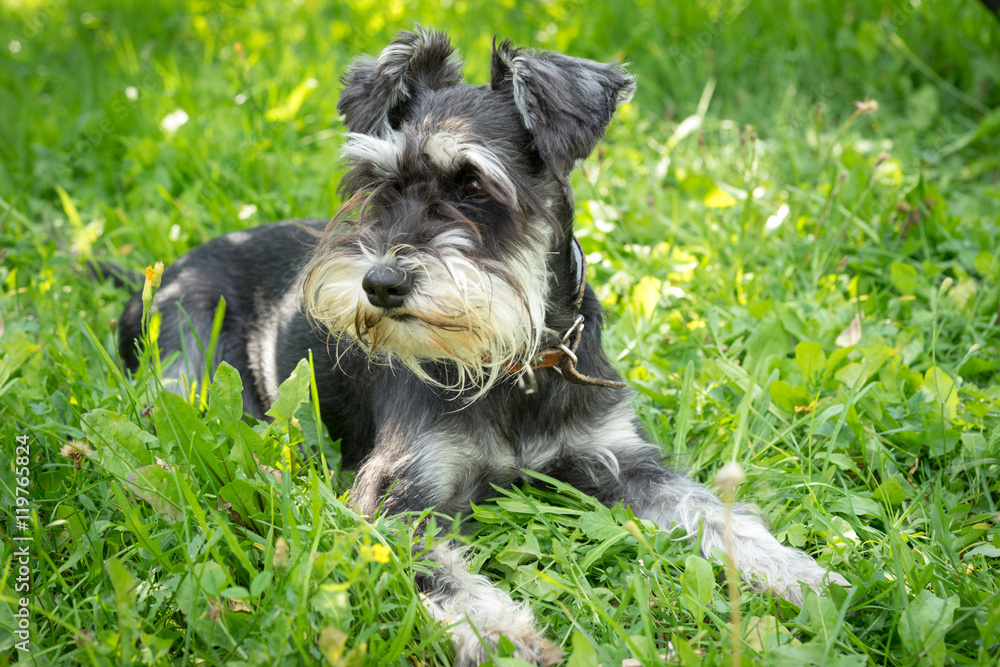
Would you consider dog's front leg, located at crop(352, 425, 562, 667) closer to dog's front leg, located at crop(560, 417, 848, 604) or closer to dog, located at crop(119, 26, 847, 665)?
dog, located at crop(119, 26, 847, 665)

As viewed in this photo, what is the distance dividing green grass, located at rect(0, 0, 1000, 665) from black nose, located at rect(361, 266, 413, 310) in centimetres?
45

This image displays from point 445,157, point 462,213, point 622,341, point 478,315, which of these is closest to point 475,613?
point 478,315

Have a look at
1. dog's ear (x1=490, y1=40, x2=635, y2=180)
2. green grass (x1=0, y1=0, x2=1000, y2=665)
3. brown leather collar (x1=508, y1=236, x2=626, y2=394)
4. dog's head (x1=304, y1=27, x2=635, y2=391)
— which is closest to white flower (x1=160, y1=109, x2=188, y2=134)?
green grass (x1=0, y1=0, x2=1000, y2=665)

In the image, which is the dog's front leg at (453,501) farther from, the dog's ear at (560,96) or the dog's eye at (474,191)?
the dog's ear at (560,96)

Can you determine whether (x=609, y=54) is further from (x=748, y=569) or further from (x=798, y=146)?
(x=748, y=569)

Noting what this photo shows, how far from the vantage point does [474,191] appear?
2738 millimetres

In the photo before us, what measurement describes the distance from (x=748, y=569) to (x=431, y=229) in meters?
1.61

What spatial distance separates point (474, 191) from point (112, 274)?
292cm

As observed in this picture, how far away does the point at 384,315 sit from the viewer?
247 centimetres

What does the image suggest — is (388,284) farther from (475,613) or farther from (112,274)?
(112,274)

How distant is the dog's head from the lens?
2.47m

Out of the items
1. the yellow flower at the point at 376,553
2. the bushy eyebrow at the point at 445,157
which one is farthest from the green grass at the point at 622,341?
the bushy eyebrow at the point at 445,157

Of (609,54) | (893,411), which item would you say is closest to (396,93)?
(893,411)

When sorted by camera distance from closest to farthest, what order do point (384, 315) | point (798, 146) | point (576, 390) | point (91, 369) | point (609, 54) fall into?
point (384, 315) < point (576, 390) < point (91, 369) < point (798, 146) < point (609, 54)
